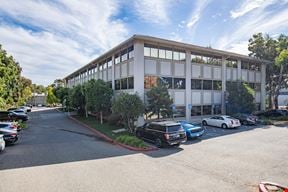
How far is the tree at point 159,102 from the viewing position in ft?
66.9

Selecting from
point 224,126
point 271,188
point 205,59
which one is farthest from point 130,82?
point 271,188

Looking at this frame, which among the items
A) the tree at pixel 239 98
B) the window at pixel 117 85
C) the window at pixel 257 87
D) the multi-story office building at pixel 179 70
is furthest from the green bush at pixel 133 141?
the window at pixel 257 87

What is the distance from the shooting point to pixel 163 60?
76.1 feet

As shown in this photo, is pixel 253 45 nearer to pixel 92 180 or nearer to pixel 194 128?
pixel 194 128

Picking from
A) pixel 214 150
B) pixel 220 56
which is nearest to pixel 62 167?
pixel 214 150

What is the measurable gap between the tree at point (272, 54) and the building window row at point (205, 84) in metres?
12.8

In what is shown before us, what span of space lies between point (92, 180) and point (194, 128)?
36.2ft

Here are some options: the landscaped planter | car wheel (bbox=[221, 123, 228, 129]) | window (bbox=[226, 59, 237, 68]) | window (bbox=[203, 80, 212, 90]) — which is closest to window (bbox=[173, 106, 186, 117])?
car wheel (bbox=[221, 123, 228, 129])

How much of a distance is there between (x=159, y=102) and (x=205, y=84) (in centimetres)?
941

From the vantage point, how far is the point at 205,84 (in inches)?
1065

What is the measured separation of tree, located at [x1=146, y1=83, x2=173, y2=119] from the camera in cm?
2039

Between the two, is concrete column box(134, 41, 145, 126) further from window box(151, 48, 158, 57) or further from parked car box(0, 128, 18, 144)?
parked car box(0, 128, 18, 144)

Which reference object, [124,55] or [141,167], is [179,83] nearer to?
[124,55]

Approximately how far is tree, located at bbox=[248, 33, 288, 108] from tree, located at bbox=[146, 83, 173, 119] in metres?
23.4
